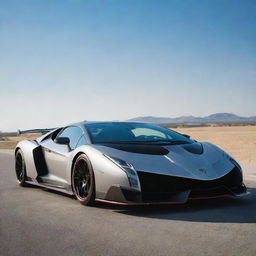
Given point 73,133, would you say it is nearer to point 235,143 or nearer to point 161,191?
point 161,191

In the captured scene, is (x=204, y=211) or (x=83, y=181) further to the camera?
(x=83, y=181)

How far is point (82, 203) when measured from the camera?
19.4 ft

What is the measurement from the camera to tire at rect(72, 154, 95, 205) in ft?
18.6

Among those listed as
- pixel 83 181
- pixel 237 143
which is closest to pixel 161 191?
pixel 83 181

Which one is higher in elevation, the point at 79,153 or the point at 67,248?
the point at 79,153

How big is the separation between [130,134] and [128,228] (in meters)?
2.21

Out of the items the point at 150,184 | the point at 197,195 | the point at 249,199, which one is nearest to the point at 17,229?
the point at 150,184

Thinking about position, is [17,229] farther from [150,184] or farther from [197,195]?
[197,195]

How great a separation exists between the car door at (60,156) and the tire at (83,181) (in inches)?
15.6

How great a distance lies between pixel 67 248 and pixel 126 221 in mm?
1188

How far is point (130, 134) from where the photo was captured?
6535 millimetres

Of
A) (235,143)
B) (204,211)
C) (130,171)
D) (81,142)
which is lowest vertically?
(235,143)

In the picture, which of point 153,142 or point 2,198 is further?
point 2,198

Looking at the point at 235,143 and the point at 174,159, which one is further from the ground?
the point at 174,159
